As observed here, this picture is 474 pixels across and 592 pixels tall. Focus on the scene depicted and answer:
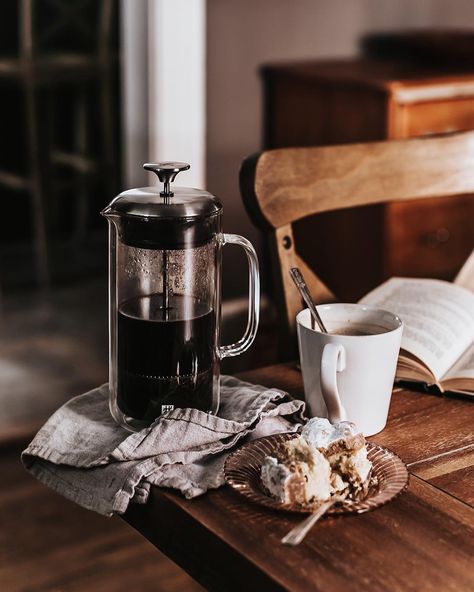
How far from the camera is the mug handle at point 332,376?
894 millimetres

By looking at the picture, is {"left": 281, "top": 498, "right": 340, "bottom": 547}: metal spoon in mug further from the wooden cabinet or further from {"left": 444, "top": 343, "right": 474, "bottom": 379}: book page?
the wooden cabinet

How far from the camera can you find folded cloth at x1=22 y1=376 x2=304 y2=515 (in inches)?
33.1

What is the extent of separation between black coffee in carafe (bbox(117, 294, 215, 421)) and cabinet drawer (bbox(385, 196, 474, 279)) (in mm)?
1906

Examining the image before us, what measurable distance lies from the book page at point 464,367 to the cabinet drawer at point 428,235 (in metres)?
1.66

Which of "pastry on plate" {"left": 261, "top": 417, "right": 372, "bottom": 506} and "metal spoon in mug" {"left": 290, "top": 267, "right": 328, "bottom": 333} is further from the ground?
"metal spoon in mug" {"left": 290, "top": 267, "right": 328, "bottom": 333}

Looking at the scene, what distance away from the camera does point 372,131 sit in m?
2.72

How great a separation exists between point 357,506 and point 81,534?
1.54m

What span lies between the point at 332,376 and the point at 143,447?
19 centimetres

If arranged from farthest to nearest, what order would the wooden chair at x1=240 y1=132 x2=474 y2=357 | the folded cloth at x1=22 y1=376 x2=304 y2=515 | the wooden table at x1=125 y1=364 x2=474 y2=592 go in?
1. the wooden chair at x1=240 y1=132 x2=474 y2=357
2. the folded cloth at x1=22 y1=376 x2=304 y2=515
3. the wooden table at x1=125 y1=364 x2=474 y2=592

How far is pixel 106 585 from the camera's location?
6.53ft

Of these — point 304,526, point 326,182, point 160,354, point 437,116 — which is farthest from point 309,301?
point 437,116

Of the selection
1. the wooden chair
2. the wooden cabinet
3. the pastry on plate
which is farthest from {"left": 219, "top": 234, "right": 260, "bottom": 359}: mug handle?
the wooden cabinet

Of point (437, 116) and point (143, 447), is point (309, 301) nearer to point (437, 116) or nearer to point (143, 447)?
point (143, 447)

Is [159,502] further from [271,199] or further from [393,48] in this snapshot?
[393,48]
